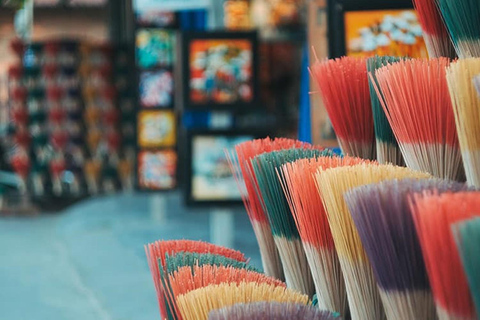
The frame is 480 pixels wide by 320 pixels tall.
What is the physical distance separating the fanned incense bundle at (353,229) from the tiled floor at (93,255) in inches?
131

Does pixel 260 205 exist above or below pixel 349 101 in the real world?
below

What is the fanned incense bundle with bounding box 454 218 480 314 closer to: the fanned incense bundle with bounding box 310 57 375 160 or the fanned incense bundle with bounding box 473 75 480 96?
the fanned incense bundle with bounding box 473 75 480 96

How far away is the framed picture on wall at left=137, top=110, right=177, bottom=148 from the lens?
7438 mm

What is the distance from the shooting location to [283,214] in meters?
0.96

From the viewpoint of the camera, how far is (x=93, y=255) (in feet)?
18.9

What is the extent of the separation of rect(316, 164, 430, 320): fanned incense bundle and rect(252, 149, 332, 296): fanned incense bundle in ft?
0.47

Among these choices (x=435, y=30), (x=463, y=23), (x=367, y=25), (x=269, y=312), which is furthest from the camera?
(x=367, y=25)

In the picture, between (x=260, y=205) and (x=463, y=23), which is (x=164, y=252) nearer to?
(x=260, y=205)

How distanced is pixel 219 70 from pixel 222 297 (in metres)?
4.17

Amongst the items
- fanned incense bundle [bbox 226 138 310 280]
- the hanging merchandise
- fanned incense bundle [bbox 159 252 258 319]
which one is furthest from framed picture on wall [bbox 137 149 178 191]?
fanned incense bundle [bbox 159 252 258 319]

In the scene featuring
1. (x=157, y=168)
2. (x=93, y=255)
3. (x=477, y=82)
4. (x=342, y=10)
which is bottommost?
(x=93, y=255)

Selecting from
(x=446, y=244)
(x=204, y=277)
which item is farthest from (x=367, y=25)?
(x=446, y=244)

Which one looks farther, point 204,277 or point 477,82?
point 204,277

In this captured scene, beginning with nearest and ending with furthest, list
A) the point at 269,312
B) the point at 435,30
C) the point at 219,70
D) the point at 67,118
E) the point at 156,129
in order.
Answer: the point at 269,312, the point at 435,30, the point at 219,70, the point at 156,129, the point at 67,118
